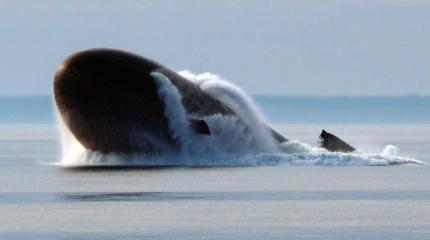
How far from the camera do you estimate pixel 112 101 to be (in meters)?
84.4

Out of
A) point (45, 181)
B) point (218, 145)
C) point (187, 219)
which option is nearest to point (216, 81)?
point (218, 145)

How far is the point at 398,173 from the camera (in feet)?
296

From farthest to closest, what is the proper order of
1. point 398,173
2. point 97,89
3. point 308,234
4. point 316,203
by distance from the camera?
point 398,173, point 97,89, point 316,203, point 308,234

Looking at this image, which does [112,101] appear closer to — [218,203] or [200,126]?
[200,126]

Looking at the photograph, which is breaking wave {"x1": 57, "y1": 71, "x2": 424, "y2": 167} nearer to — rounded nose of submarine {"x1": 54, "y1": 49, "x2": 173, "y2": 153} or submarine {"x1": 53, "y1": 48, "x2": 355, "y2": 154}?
submarine {"x1": 53, "y1": 48, "x2": 355, "y2": 154}

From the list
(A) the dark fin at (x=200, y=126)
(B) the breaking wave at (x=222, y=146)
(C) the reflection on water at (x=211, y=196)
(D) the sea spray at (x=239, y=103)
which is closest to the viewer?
(C) the reflection on water at (x=211, y=196)

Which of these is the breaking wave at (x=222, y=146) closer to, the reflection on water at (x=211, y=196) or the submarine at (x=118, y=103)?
the submarine at (x=118, y=103)

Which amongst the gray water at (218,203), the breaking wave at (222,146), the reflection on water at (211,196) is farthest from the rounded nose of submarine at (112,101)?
the reflection on water at (211,196)

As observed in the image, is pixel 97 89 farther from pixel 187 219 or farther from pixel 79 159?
pixel 187 219

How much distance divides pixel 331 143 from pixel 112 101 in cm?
1508

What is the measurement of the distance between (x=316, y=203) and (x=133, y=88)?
1655cm

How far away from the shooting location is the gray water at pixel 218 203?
197ft

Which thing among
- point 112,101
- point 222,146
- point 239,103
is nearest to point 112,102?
point 112,101

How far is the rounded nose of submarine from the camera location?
84.4 meters
